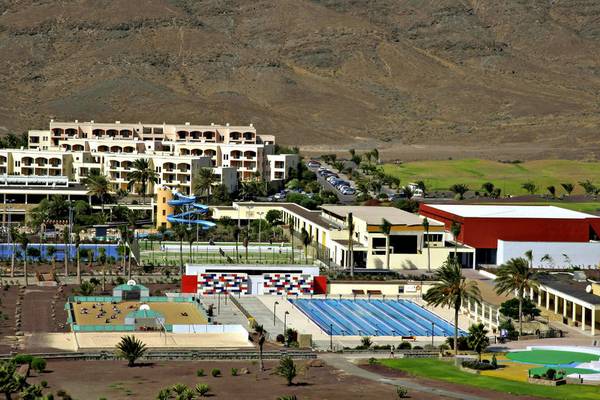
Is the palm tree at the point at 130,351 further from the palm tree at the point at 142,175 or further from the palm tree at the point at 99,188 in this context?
the palm tree at the point at 142,175

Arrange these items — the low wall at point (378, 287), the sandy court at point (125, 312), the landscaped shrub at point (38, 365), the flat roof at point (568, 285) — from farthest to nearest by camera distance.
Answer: the low wall at point (378, 287), the flat roof at point (568, 285), the sandy court at point (125, 312), the landscaped shrub at point (38, 365)

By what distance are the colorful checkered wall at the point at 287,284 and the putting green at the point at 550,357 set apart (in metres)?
21.0

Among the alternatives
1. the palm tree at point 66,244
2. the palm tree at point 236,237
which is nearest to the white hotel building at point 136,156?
the palm tree at point 66,244

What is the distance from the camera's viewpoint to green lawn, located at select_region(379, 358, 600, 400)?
58.5 m

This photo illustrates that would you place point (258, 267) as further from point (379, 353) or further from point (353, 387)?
point (353, 387)

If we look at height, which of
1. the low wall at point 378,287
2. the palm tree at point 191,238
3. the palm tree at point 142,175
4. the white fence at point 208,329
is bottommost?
the white fence at point 208,329

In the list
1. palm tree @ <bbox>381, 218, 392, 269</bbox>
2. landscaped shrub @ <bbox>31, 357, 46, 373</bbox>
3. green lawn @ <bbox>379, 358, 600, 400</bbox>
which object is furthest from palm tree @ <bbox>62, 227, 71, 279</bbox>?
green lawn @ <bbox>379, 358, 600, 400</bbox>

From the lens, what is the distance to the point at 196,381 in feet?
198

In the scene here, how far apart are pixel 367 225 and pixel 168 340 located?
28.7 metres

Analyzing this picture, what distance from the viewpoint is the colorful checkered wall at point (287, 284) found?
286 feet

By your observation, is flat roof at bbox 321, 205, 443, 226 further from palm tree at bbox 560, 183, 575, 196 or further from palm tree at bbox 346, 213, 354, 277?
palm tree at bbox 560, 183, 575, 196

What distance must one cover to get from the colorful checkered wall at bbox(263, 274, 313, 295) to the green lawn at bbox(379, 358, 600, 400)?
20.3 metres

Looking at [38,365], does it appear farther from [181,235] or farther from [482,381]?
[181,235]

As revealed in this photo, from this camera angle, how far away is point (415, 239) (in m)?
97.5
